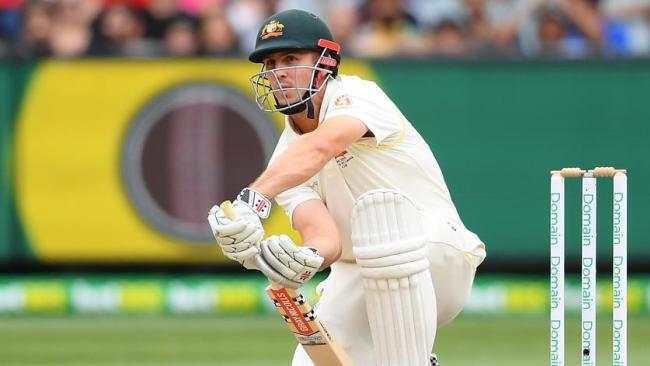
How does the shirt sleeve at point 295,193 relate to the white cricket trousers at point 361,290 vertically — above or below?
above

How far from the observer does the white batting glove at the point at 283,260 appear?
3469mm

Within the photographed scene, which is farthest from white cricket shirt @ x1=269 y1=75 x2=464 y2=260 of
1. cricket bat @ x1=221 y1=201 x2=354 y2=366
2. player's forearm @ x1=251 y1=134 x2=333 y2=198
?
cricket bat @ x1=221 y1=201 x2=354 y2=366

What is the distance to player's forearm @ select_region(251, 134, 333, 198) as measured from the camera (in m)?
3.59

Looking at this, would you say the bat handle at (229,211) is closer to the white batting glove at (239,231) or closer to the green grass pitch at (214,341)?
the white batting glove at (239,231)

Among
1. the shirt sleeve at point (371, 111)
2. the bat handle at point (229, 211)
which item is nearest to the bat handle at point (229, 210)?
the bat handle at point (229, 211)

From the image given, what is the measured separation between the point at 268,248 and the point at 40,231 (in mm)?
4658

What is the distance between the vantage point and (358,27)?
27.5ft

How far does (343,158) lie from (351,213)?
26cm

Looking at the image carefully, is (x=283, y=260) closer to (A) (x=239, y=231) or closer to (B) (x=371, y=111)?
(A) (x=239, y=231)

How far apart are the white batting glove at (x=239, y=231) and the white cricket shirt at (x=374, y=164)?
47 centimetres

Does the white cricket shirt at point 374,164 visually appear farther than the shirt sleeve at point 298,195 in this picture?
No

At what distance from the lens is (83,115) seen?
7.93m

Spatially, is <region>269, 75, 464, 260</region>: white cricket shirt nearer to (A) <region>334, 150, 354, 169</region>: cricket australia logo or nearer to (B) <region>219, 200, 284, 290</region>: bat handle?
(A) <region>334, 150, 354, 169</region>: cricket australia logo

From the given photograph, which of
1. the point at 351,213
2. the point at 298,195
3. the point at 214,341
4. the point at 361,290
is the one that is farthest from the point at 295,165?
the point at 214,341
